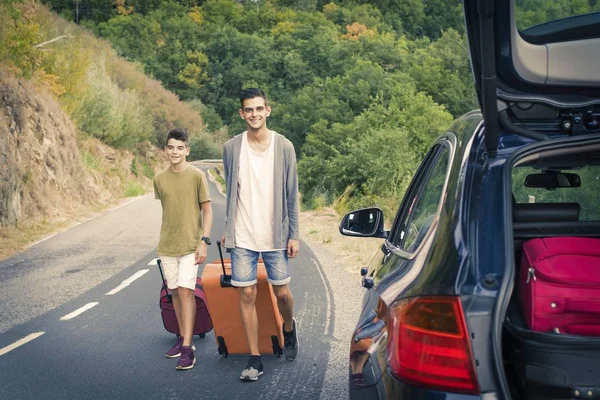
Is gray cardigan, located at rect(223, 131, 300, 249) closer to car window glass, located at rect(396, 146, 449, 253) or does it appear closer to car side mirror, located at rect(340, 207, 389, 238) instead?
car side mirror, located at rect(340, 207, 389, 238)

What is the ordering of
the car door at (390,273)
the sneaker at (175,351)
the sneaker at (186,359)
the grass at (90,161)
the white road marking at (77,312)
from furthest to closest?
the grass at (90,161) → the white road marking at (77,312) → the sneaker at (175,351) → the sneaker at (186,359) → the car door at (390,273)

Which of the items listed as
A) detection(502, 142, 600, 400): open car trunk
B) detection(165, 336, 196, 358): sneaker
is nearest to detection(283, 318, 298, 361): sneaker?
detection(165, 336, 196, 358): sneaker

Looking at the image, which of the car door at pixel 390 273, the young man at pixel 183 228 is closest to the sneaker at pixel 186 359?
the young man at pixel 183 228

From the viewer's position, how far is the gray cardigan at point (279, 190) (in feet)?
18.4

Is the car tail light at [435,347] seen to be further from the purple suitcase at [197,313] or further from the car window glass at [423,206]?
the purple suitcase at [197,313]

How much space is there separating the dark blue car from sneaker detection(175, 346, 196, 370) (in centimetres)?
304

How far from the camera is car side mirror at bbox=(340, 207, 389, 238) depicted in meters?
4.15

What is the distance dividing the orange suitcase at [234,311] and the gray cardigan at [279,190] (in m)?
0.47

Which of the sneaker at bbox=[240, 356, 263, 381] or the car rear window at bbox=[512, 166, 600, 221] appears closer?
the car rear window at bbox=[512, 166, 600, 221]

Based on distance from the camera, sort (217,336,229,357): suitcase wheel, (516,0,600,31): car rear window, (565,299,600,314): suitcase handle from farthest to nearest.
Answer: (217,336,229,357): suitcase wheel, (516,0,600,31): car rear window, (565,299,600,314): suitcase handle

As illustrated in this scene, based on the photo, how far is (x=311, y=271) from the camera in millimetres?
11469

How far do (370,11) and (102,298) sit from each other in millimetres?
109225

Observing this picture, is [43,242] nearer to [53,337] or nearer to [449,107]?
[53,337]

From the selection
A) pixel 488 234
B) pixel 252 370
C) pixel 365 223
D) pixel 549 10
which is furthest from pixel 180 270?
pixel 488 234
